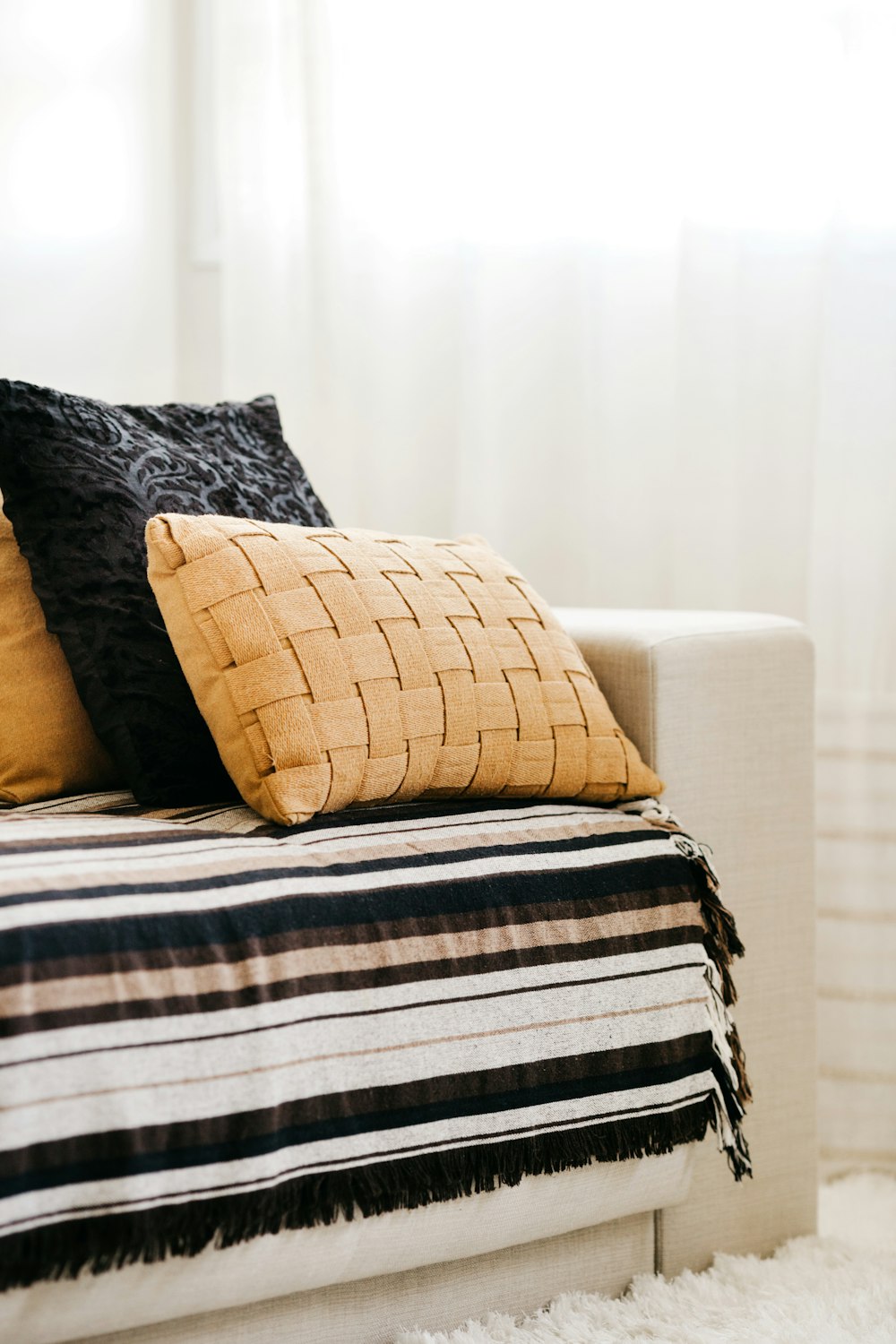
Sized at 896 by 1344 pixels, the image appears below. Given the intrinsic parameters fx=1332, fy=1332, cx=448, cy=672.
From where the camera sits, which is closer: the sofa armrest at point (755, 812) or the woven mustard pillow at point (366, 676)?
the woven mustard pillow at point (366, 676)

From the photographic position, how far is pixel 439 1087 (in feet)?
3.38

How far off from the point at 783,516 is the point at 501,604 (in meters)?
0.81

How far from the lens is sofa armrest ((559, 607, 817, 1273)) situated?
1359 millimetres

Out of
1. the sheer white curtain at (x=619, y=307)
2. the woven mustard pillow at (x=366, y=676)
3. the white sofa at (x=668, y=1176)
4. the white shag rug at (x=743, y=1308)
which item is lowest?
the white shag rug at (x=743, y=1308)

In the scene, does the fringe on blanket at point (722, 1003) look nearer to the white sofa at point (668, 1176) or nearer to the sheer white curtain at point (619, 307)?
the white sofa at point (668, 1176)

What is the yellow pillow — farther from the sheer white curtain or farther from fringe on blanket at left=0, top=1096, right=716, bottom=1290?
the sheer white curtain

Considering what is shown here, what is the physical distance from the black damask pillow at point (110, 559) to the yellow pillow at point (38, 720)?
47 millimetres

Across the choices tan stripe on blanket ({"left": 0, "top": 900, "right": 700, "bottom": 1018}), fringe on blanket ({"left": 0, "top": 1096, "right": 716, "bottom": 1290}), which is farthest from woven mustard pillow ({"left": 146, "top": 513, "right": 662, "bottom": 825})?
fringe on blanket ({"left": 0, "top": 1096, "right": 716, "bottom": 1290})

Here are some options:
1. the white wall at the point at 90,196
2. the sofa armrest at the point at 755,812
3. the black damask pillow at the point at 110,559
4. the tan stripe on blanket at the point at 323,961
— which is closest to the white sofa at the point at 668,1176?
the sofa armrest at the point at 755,812

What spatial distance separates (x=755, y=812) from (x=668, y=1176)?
0.39 meters

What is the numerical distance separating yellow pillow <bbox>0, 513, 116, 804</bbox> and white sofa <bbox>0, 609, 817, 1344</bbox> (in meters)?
0.52

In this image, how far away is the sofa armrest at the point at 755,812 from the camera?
136 cm

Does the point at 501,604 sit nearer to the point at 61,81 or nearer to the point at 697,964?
the point at 697,964

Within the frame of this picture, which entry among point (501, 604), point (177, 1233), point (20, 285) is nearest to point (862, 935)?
point (501, 604)
